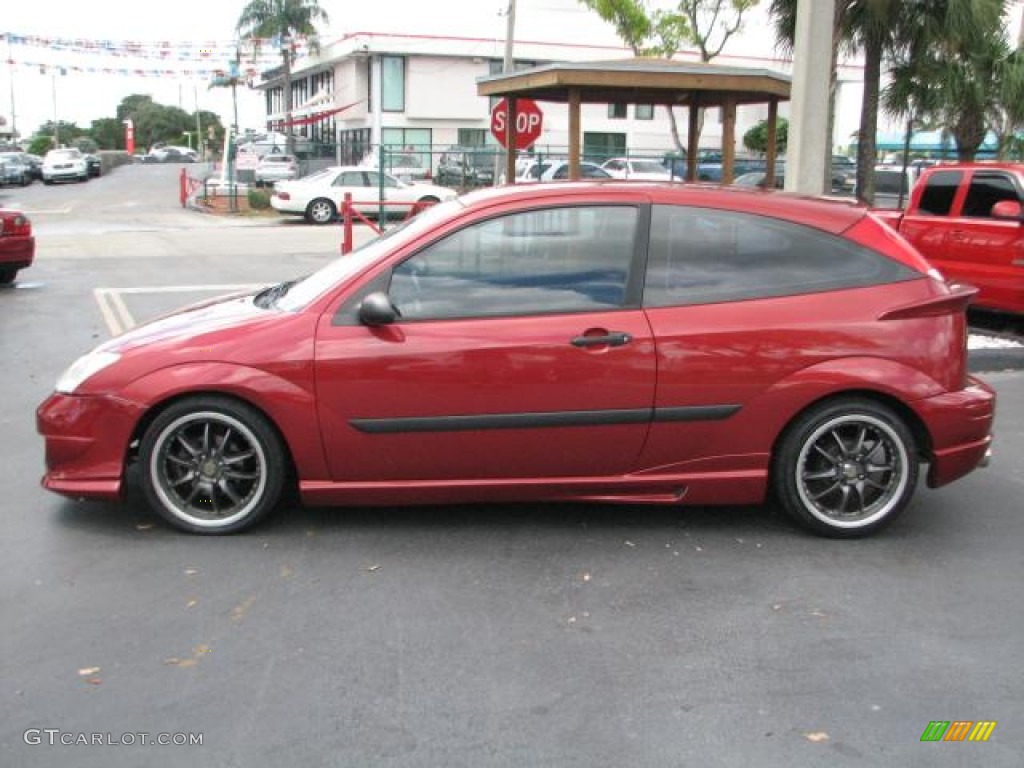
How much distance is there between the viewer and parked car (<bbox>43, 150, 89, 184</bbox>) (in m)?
49.4

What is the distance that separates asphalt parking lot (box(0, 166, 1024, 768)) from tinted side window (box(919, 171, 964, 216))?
5.19m

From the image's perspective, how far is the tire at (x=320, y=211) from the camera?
27.7m

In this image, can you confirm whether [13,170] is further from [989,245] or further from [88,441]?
[88,441]

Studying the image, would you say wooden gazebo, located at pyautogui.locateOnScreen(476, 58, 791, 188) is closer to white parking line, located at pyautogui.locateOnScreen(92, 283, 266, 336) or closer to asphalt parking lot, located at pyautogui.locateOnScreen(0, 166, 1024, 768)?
white parking line, located at pyautogui.locateOnScreen(92, 283, 266, 336)

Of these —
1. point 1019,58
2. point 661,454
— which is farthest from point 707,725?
point 1019,58

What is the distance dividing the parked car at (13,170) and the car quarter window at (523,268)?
49.8 meters

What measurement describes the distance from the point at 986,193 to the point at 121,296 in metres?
9.60

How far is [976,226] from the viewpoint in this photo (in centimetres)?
983

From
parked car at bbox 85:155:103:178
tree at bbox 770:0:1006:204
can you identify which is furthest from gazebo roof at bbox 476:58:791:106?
parked car at bbox 85:155:103:178

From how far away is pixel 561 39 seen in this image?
4869 centimetres

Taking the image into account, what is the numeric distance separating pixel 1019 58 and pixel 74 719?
15207 millimetres

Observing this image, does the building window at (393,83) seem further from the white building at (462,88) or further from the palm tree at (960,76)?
the palm tree at (960,76)

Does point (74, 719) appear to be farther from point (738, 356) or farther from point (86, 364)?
point (738, 356)

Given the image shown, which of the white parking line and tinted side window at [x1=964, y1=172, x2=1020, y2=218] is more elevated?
tinted side window at [x1=964, y1=172, x2=1020, y2=218]
